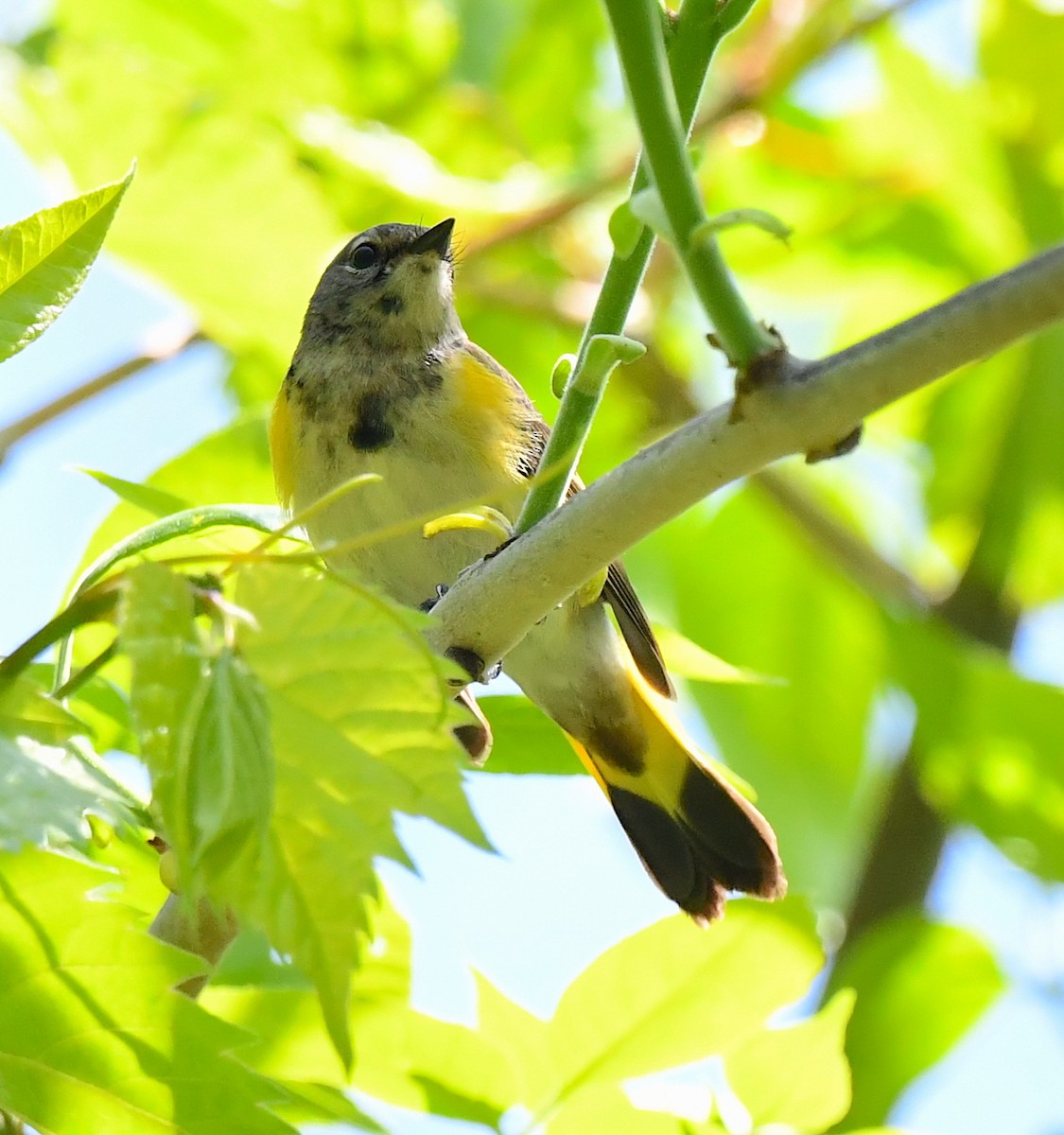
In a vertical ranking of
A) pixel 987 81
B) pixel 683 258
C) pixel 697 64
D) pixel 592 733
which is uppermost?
pixel 987 81

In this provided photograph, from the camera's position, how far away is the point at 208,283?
2.53 metres

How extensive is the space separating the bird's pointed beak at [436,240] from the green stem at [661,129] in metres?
2.49

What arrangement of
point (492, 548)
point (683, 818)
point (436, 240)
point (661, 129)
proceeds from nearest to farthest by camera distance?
point (661, 129)
point (492, 548)
point (683, 818)
point (436, 240)

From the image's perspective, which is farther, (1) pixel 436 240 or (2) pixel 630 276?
(1) pixel 436 240

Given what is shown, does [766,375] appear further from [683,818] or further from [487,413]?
[683,818]

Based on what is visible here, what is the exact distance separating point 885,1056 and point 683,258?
140cm

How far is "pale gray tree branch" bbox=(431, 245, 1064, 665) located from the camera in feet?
3.25

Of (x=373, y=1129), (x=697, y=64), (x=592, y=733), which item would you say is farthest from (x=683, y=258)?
(x=592, y=733)

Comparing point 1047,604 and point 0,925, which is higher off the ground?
point 1047,604

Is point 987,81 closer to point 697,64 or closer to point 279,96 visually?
point 279,96

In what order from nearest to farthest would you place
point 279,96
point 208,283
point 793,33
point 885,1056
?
1. point 885,1056
2. point 208,283
3. point 279,96
4. point 793,33

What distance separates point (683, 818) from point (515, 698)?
4.79 feet

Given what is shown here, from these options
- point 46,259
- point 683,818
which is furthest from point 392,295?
point 46,259

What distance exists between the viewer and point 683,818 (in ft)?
10.3
